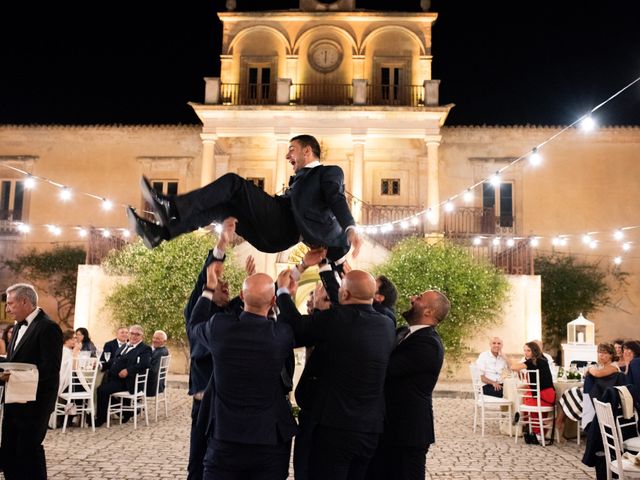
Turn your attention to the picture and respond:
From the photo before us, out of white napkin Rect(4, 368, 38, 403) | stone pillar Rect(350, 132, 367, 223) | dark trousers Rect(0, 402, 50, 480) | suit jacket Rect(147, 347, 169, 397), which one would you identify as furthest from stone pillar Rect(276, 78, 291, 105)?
white napkin Rect(4, 368, 38, 403)

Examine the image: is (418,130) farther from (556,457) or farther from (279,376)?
(279,376)

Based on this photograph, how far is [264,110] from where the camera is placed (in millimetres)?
20500

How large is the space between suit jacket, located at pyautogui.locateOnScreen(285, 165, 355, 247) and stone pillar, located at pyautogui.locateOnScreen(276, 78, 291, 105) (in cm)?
1688

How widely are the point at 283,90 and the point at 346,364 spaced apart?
708 inches

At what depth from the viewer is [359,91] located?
20719 millimetres

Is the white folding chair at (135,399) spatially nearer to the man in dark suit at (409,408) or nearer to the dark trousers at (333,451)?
the man in dark suit at (409,408)

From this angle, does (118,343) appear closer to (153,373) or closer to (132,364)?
(153,373)

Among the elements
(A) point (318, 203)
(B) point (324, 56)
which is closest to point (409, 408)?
(A) point (318, 203)

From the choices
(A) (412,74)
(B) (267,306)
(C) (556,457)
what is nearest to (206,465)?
(B) (267,306)

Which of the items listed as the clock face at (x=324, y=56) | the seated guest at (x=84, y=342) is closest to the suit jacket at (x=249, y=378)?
the seated guest at (x=84, y=342)

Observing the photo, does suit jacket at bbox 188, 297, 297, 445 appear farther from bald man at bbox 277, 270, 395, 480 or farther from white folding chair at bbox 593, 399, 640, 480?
white folding chair at bbox 593, 399, 640, 480

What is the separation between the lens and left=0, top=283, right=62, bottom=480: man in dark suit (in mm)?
5164

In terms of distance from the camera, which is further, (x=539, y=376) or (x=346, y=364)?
(x=539, y=376)

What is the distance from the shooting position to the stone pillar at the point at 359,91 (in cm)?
2067
